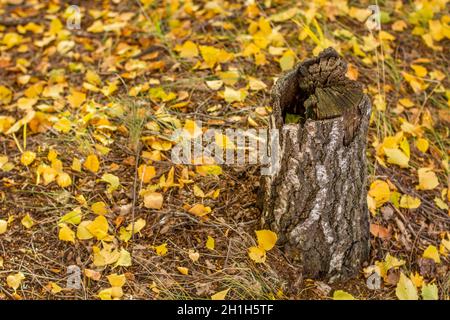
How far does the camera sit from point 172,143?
108 inches

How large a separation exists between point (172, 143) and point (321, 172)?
2.93 feet

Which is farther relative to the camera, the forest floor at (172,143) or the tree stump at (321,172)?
the forest floor at (172,143)

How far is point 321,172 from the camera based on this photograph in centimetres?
211

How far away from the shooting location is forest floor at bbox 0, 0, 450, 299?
2.30 metres

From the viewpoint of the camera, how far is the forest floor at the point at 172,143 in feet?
7.54

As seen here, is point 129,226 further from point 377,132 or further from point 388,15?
point 388,15

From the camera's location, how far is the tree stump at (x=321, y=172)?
2.04 meters

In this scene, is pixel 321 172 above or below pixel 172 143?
above

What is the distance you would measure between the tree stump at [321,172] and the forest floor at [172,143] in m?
0.11

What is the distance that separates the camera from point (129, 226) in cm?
241

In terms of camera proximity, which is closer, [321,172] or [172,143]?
[321,172]

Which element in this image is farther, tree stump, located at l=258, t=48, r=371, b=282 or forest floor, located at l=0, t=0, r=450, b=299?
forest floor, located at l=0, t=0, r=450, b=299

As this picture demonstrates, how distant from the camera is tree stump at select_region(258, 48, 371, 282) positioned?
2045 millimetres

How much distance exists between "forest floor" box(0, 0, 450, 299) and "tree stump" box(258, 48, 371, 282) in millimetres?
110
